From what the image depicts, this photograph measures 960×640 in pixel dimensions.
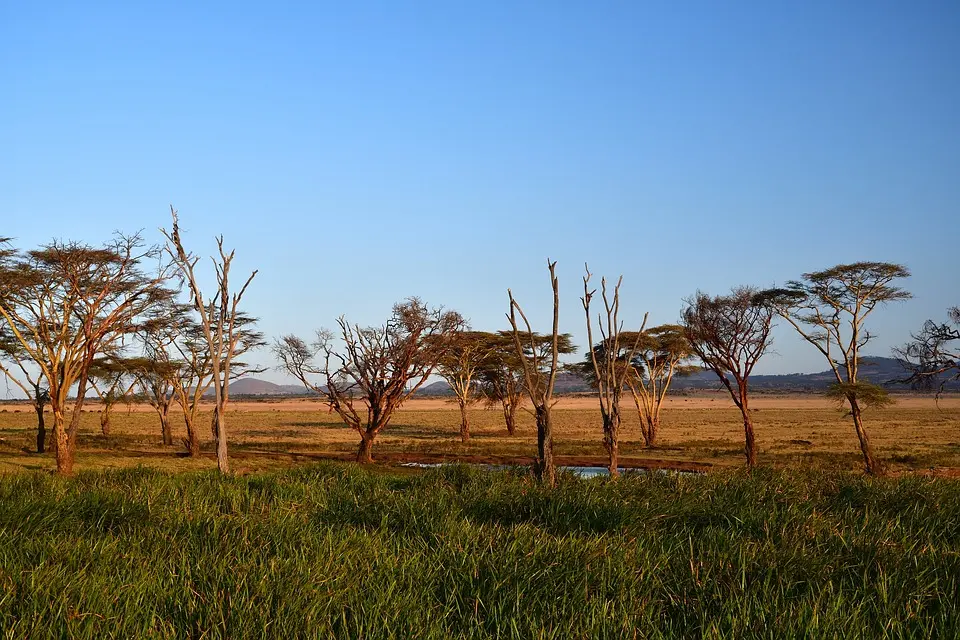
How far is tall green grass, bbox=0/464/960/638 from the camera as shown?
471 cm

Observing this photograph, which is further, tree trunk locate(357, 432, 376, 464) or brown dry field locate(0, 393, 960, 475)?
tree trunk locate(357, 432, 376, 464)

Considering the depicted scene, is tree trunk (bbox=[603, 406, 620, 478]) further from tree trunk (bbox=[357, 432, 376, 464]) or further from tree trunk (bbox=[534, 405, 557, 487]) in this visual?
tree trunk (bbox=[357, 432, 376, 464])

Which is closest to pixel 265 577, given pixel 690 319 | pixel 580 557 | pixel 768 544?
pixel 580 557

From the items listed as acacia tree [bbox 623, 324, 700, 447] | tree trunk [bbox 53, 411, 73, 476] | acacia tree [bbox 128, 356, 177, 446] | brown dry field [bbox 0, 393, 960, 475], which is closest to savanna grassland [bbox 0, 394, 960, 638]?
brown dry field [bbox 0, 393, 960, 475]

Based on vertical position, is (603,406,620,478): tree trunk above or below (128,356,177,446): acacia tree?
below

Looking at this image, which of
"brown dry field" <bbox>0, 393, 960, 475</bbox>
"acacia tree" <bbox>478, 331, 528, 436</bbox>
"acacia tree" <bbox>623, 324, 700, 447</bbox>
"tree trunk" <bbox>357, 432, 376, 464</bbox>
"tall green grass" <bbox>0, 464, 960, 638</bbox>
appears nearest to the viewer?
"tall green grass" <bbox>0, 464, 960, 638</bbox>

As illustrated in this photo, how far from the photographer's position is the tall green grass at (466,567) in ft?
15.5

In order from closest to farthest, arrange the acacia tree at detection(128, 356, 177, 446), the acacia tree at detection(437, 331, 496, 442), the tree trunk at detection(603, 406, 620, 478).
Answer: the tree trunk at detection(603, 406, 620, 478)
the acacia tree at detection(128, 356, 177, 446)
the acacia tree at detection(437, 331, 496, 442)

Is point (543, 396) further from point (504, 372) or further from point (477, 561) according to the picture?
point (504, 372)

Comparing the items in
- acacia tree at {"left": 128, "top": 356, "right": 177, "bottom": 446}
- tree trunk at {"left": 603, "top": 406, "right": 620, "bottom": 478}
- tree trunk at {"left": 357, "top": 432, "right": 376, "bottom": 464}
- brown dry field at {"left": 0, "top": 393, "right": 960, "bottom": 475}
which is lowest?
brown dry field at {"left": 0, "top": 393, "right": 960, "bottom": 475}

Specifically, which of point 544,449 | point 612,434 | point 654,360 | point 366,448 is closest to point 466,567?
point 544,449

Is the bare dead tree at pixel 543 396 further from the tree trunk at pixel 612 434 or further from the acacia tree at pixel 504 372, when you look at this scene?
the acacia tree at pixel 504 372

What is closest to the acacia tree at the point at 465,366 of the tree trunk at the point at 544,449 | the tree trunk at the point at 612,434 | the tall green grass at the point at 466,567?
the tree trunk at the point at 612,434

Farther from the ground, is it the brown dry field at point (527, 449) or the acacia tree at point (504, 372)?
the acacia tree at point (504, 372)
